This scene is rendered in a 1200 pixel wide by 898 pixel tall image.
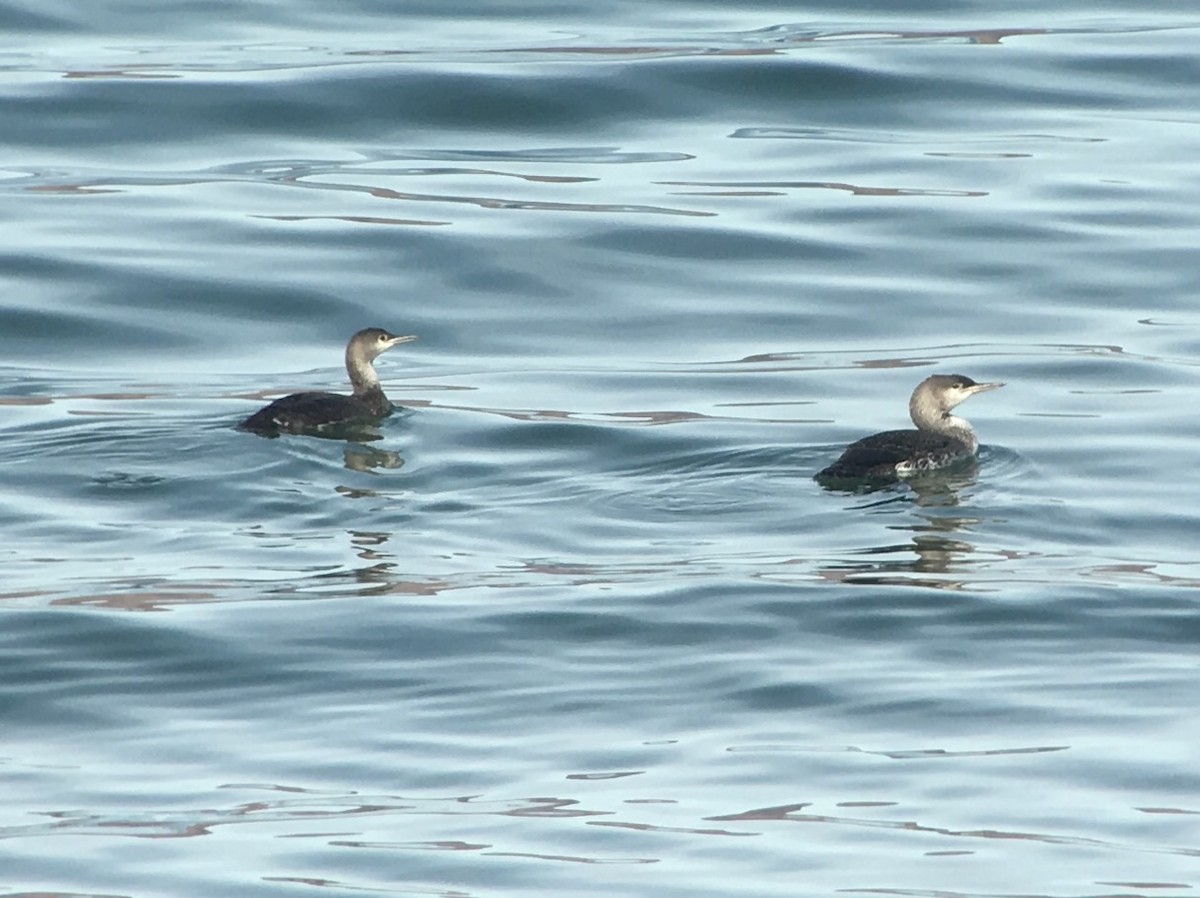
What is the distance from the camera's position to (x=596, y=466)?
1438 cm

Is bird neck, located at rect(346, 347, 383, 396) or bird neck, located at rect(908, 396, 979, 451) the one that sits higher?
bird neck, located at rect(346, 347, 383, 396)

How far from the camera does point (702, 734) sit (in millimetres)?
9969

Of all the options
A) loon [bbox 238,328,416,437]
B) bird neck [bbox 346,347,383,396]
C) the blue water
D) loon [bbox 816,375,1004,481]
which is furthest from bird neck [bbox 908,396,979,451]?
bird neck [bbox 346,347,383,396]

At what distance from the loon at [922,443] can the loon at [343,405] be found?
2.94 m

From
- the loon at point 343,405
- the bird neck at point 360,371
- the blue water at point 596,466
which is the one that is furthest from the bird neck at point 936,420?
the bird neck at point 360,371

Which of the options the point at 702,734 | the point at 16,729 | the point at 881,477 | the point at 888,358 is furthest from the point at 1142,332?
the point at 16,729

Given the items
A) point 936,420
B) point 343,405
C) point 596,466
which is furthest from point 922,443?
point 343,405

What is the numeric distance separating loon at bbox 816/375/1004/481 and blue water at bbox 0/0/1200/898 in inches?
5.4

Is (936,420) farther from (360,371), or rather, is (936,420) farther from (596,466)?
(360,371)

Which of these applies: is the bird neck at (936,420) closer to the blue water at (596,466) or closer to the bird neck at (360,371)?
the blue water at (596,466)

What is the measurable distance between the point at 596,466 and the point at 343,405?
1642 millimetres

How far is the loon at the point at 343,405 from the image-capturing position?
Answer: 14.3 metres

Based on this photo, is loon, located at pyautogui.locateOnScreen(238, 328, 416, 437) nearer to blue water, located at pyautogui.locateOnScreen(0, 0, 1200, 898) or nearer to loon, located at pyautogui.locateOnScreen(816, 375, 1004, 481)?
blue water, located at pyautogui.locateOnScreen(0, 0, 1200, 898)

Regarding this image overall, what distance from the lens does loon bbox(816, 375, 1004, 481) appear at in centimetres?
1351
